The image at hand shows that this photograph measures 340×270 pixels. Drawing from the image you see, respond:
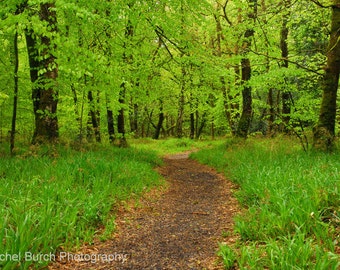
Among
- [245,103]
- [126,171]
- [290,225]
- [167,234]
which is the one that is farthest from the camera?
[245,103]

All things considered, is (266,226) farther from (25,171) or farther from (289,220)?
(25,171)

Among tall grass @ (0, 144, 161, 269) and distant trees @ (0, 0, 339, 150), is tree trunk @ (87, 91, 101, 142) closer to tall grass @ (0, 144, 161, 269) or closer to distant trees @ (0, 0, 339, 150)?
distant trees @ (0, 0, 339, 150)

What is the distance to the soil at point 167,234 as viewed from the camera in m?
3.61

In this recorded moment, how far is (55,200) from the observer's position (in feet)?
15.2

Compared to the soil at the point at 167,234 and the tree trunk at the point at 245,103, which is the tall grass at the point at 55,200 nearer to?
the soil at the point at 167,234

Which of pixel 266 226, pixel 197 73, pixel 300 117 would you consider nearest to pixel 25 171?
pixel 266 226

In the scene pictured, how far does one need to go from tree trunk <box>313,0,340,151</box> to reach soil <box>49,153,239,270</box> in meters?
3.58

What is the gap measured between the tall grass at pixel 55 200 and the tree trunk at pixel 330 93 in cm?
539

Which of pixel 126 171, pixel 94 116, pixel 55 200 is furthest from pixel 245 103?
pixel 55 200

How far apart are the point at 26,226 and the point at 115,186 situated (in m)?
2.83

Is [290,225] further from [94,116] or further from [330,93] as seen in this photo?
[94,116]

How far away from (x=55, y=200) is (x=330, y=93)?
844 cm

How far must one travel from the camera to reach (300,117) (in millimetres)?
13672

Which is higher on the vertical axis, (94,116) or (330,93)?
(330,93)
